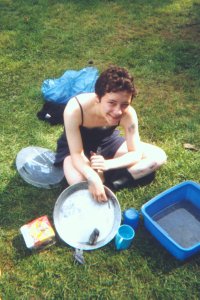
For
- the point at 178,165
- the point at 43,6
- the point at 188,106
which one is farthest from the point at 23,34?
the point at 178,165

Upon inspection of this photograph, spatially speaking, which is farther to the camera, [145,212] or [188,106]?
[188,106]

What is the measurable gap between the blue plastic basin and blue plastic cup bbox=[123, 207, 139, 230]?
71mm

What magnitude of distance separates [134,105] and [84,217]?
1669 mm

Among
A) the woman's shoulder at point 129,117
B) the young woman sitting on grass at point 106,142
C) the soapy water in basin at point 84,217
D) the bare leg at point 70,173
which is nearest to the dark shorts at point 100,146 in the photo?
the young woman sitting on grass at point 106,142

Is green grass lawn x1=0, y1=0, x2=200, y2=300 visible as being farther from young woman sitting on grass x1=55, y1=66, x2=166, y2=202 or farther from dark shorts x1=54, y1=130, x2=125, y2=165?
dark shorts x1=54, y1=130, x2=125, y2=165

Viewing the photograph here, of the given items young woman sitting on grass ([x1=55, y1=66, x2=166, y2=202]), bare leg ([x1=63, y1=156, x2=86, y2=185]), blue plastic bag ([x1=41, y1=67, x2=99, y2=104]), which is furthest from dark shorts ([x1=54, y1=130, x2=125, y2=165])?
blue plastic bag ([x1=41, y1=67, x2=99, y2=104])

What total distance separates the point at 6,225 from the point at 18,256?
303 mm

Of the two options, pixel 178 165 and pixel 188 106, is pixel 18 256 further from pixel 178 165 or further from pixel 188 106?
pixel 188 106

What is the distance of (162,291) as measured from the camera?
2438 mm

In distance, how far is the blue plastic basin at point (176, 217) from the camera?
2.56m

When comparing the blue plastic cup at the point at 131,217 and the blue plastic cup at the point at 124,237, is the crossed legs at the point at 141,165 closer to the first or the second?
the blue plastic cup at the point at 131,217

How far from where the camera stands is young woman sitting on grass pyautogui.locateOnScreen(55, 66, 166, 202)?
2516 millimetres

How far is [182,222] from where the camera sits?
277 cm

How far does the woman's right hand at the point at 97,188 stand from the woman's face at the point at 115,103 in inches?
18.3
